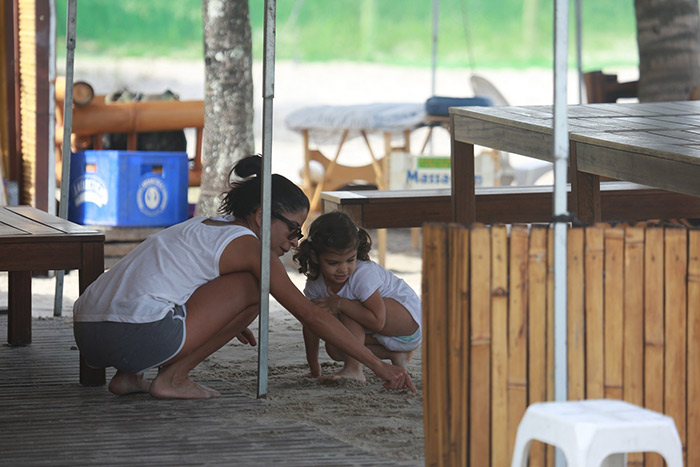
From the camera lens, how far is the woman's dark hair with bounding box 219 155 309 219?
11.9 ft

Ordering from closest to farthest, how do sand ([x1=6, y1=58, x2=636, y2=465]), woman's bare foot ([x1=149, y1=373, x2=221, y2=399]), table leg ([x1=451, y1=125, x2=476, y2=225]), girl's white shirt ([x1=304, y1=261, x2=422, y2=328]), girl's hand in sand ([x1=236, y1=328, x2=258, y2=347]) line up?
sand ([x1=6, y1=58, x2=636, y2=465]), woman's bare foot ([x1=149, y1=373, x2=221, y2=399]), girl's white shirt ([x1=304, y1=261, x2=422, y2=328]), girl's hand in sand ([x1=236, y1=328, x2=258, y2=347]), table leg ([x1=451, y1=125, x2=476, y2=225])

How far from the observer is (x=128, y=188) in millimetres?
7070

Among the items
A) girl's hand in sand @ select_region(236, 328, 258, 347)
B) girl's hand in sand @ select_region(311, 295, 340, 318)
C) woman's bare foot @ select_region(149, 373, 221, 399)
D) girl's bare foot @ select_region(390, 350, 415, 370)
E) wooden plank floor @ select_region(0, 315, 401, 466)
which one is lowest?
wooden plank floor @ select_region(0, 315, 401, 466)

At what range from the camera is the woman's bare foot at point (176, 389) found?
3.59 metres

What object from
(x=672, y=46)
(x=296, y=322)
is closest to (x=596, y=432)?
(x=296, y=322)

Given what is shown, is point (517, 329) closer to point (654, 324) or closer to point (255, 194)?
point (654, 324)

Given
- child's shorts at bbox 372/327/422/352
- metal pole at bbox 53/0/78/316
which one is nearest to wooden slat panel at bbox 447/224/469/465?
child's shorts at bbox 372/327/422/352

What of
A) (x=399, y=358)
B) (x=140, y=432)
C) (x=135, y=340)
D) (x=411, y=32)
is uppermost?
(x=411, y=32)

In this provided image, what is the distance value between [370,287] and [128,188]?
12.0ft

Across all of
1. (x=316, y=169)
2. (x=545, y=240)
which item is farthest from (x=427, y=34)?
(x=545, y=240)

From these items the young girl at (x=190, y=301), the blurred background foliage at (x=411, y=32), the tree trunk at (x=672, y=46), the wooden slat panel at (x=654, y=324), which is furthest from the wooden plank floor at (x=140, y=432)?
the blurred background foliage at (x=411, y=32)

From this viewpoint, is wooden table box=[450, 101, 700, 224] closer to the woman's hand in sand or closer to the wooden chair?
the woman's hand in sand

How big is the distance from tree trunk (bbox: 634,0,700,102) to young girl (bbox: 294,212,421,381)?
422 cm

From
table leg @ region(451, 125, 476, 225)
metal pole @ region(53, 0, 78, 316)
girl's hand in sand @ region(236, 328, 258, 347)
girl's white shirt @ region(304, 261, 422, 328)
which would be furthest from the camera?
metal pole @ region(53, 0, 78, 316)
